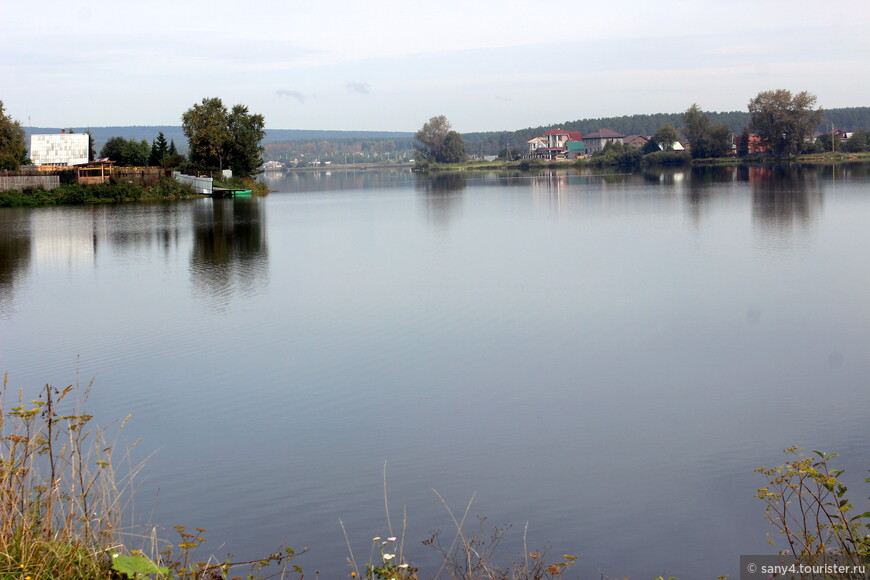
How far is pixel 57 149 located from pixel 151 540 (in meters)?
55.6

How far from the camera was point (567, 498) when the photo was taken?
6707mm

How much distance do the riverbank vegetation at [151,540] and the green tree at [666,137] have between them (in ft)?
340

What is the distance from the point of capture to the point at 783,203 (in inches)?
1316

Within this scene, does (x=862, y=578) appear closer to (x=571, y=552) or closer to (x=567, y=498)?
(x=571, y=552)

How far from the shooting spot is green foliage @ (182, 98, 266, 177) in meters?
54.8

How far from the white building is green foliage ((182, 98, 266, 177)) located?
688 centimetres

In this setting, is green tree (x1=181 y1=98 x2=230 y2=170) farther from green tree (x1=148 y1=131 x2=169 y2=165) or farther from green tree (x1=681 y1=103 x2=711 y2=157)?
green tree (x1=681 y1=103 x2=711 y2=157)

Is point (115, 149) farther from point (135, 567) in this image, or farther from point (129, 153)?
point (135, 567)

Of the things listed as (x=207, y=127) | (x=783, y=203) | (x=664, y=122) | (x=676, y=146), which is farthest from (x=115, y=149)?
(x=664, y=122)

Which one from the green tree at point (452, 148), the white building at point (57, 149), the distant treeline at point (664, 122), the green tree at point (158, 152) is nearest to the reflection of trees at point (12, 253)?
the white building at point (57, 149)

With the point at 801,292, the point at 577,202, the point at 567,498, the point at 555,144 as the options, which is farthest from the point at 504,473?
the point at 555,144

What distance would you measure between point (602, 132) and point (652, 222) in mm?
123669

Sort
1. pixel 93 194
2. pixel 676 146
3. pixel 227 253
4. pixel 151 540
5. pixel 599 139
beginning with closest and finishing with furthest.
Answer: pixel 151 540, pixel 227 253, pixel 93 194, pixel 676 146, pixel 599 139

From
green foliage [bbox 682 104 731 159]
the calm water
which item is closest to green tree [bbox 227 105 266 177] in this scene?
the calm water
